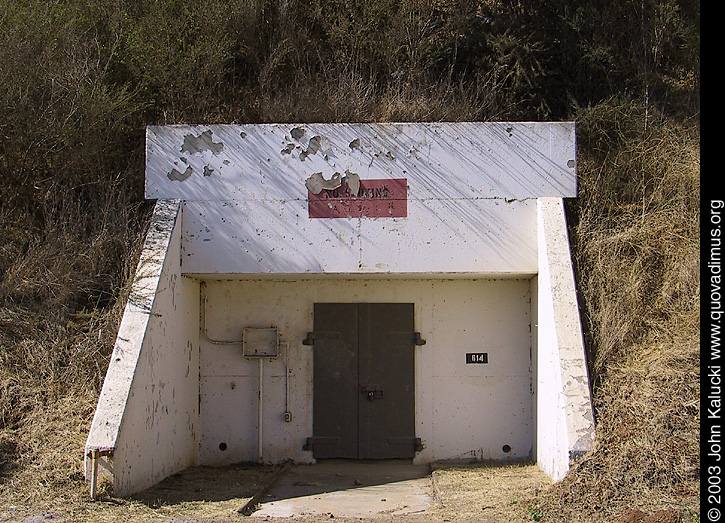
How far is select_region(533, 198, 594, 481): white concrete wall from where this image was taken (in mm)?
7758

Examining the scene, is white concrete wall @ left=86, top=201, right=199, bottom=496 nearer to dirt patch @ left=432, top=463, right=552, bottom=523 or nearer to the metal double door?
the metal double door

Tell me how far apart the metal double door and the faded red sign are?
1.61m

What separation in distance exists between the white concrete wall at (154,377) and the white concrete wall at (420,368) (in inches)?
17.3

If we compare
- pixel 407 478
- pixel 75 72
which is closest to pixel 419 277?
pixel 407 478

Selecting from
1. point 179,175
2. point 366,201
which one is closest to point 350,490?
point 366,201

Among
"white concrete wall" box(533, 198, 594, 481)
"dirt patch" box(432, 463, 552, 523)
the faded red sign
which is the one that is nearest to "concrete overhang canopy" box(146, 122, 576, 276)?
the faded red sign

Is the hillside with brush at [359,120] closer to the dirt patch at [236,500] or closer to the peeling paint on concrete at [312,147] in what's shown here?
the dirt patch at [236,500]

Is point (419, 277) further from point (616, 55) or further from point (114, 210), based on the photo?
point (616, 55)

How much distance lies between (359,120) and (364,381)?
413 cm

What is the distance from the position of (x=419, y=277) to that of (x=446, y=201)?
1.26 meters

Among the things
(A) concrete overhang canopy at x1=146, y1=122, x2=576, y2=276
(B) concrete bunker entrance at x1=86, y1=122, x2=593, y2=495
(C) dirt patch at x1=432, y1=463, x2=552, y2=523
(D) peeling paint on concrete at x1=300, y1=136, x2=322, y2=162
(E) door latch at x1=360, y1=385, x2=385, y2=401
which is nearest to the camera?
(C) dirt patch at x1=432, y1=463, x2=552, y2=523

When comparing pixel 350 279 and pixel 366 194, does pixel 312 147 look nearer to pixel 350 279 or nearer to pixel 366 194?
pixel 366 194

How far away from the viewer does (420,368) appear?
1087 centimetres

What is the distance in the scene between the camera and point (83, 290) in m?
9.70
